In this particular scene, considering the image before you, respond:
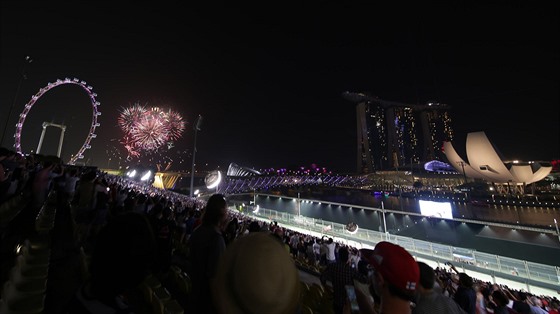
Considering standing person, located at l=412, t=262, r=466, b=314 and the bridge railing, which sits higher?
standing person, located at l=412, t=262, r=466, b=314

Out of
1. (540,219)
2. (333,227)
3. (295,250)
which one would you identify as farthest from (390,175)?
(295,250)

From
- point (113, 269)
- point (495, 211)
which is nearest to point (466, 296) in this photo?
point (113, 269)

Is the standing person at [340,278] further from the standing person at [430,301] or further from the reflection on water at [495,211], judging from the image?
the reflection on water at [495,211]

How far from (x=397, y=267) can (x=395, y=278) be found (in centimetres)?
7

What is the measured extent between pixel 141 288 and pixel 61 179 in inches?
226

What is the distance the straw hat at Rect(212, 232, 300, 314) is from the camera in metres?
1.12

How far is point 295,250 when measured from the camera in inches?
453

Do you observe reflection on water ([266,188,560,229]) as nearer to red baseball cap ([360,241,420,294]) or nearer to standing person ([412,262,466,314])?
standing person ([412,262,466,314])

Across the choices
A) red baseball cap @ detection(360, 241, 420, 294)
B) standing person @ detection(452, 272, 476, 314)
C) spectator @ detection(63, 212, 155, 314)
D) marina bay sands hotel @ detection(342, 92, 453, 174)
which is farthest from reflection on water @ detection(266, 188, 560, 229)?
marina bay sands hotel @ detection(342, 92, 453, 174)

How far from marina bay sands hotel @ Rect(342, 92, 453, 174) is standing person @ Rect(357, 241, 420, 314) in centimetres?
10957

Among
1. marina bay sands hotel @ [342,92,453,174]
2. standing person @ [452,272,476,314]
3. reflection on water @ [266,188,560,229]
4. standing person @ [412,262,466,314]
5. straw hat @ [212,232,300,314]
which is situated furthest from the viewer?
marina bay sands hotel @ [342,92,453,174]

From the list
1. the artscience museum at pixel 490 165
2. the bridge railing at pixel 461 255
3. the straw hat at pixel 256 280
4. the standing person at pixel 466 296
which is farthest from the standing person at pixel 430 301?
the artscience museum at pixel 490 165

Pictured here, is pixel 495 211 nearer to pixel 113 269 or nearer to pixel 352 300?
pixel 352 300

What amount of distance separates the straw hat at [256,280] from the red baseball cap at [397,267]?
29.5 inches
